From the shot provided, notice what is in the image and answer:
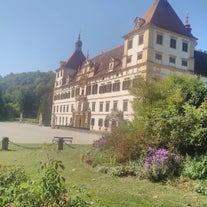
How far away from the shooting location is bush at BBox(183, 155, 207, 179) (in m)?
8.27

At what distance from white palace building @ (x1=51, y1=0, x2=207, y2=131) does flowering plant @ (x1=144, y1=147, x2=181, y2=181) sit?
26729 mm

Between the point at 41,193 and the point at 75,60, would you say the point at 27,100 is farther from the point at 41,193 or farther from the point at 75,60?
the point at 41,193

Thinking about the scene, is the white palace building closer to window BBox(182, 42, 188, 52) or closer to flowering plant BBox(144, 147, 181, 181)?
window BBox(182, 42, 188, 52)

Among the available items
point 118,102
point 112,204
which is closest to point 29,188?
point 112,204

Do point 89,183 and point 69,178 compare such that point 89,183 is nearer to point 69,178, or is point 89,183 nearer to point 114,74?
point 69,178

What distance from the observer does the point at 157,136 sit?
416 inches

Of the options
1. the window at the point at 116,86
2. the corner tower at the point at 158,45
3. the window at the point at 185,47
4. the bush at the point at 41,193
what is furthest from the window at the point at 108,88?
the bush at the point at 41,193

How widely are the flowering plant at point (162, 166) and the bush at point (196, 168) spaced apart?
0.29 meters

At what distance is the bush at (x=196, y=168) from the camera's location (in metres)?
8.27

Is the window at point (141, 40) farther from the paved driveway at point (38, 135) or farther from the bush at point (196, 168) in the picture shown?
the bush at point (196, 168)

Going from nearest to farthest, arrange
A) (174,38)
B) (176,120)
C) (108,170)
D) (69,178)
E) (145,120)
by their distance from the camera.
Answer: (69,178), (108,170), (176,120), (145,120), (174,38)

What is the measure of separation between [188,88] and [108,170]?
6.72 metres

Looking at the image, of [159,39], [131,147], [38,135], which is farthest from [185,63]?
[131,147]

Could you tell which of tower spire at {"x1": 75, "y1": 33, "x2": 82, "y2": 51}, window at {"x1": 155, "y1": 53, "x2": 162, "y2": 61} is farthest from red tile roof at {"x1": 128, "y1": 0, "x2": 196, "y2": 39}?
tower spire at {"x1": 75, "y1": 33, "x2": 82, "y2": 51}
